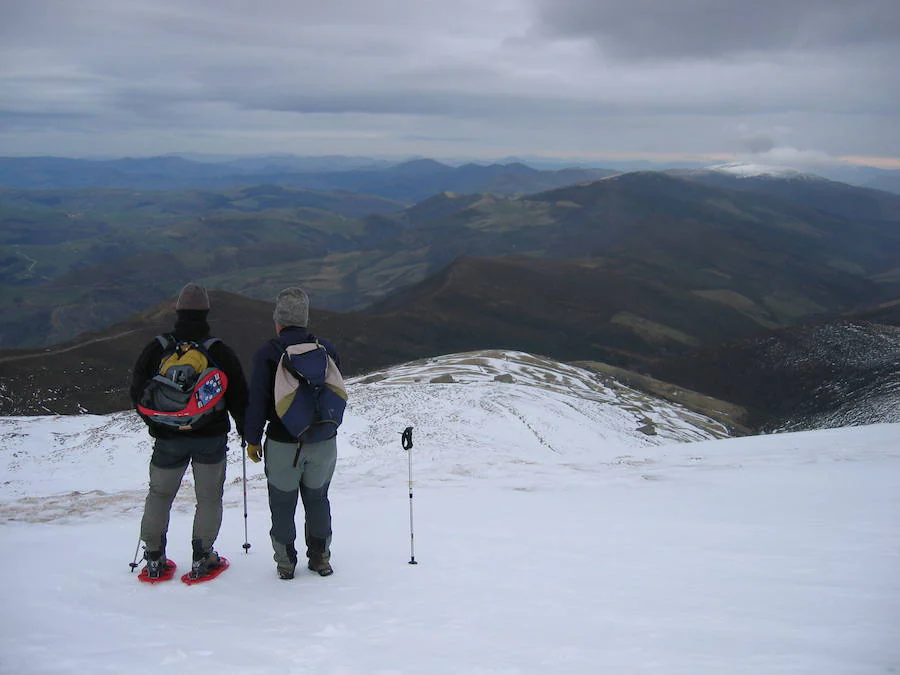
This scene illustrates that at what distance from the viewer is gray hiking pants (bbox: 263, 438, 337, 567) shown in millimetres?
7613

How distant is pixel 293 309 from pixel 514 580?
415cm

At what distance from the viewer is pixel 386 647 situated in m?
Result: 6.06

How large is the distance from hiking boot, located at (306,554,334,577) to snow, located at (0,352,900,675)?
211 millimetres

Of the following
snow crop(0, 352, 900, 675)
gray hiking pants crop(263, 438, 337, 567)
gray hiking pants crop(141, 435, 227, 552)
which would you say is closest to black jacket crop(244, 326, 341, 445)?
gray hiking pants crop(263, 438, 337, 567)

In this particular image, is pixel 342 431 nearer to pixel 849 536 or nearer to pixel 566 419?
pixel 566 419

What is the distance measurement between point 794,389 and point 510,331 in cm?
6474

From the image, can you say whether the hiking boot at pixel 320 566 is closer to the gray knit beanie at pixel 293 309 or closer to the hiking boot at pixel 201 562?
the hiking boot at pixel 201 562

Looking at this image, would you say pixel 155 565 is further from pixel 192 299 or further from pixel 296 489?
pixel 192 299

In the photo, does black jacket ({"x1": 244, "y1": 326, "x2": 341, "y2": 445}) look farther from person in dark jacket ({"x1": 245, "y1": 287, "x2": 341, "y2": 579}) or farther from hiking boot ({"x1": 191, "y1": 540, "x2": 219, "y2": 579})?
hiking boot ({"x1": 191, "y1": 540, "x2": 219, "y2": 579})

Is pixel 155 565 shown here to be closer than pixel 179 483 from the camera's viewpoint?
Yes

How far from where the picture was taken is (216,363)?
780cm

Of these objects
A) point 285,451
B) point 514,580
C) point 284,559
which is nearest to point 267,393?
point 285,451

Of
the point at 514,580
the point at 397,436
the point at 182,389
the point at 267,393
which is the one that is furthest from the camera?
the point at 397,436

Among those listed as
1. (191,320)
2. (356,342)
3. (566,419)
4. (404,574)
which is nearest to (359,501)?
(404,574)
